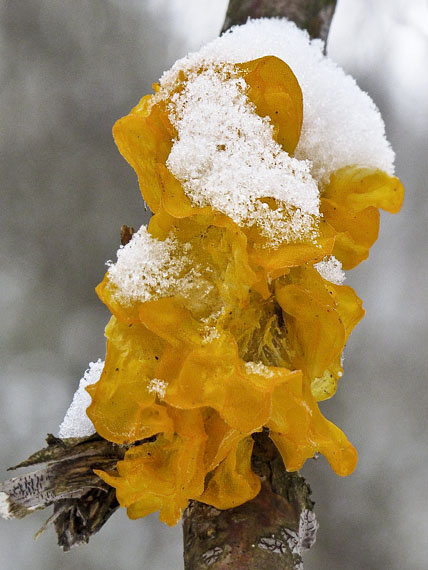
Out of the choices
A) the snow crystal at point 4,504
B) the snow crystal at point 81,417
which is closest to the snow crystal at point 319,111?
the snow crystal at point 81,417

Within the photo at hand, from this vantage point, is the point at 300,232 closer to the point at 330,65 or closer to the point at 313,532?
the point at 330,65

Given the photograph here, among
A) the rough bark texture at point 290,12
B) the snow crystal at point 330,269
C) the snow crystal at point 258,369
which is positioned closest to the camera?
the snow crystal at point 258,369

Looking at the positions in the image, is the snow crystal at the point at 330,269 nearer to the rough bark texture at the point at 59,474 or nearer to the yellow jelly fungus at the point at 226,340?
the yellow jelly fungus at the point at 226,340

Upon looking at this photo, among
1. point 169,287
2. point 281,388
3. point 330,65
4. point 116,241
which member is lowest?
point 281,388

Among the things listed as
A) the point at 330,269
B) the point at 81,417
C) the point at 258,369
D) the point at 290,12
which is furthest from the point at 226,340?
the point at 290,12

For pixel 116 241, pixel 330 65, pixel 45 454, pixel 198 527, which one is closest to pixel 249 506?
pixel 198 527

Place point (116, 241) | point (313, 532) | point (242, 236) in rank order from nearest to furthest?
point (242, 236), point (313, 532), point (116, 241)
